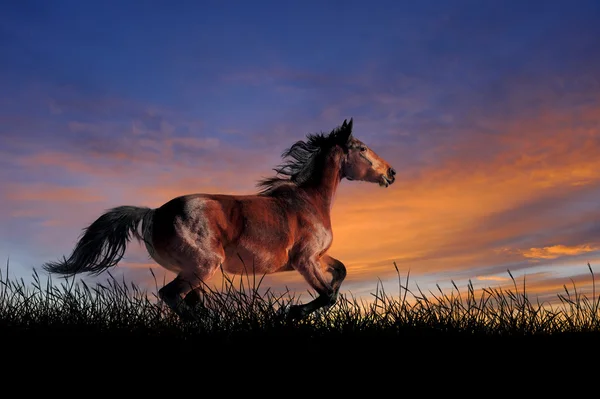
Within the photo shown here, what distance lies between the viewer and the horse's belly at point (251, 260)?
8023 mm

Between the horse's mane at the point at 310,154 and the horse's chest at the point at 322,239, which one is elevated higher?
the horse's mane at the point at 310,154

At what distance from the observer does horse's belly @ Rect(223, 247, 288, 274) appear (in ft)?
26.3

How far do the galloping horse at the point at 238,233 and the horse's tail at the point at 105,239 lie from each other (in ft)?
0.04

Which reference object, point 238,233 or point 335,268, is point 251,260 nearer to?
point 238,233

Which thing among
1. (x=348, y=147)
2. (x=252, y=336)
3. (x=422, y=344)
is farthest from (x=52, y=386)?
(x=348, y=147)

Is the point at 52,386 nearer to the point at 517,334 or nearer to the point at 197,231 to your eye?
the point at 197,231

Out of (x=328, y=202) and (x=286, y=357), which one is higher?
(x=328, y=202)

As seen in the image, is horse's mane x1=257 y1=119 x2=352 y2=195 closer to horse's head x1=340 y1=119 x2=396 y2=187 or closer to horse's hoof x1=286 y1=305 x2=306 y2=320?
horse's head x1=340 y1=119 x2=396 y2=187

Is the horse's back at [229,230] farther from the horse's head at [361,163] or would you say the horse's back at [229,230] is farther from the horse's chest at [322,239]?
the horse's head at [361,163]

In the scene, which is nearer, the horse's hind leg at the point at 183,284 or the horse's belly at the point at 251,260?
the horse's hind leg at the point at 183,284

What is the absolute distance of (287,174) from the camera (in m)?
9.62

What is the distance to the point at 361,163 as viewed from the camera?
980cm

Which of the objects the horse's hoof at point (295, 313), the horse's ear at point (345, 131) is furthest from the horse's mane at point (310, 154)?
the horse's hoof at point (295, 313)

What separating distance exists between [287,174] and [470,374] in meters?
5.12
